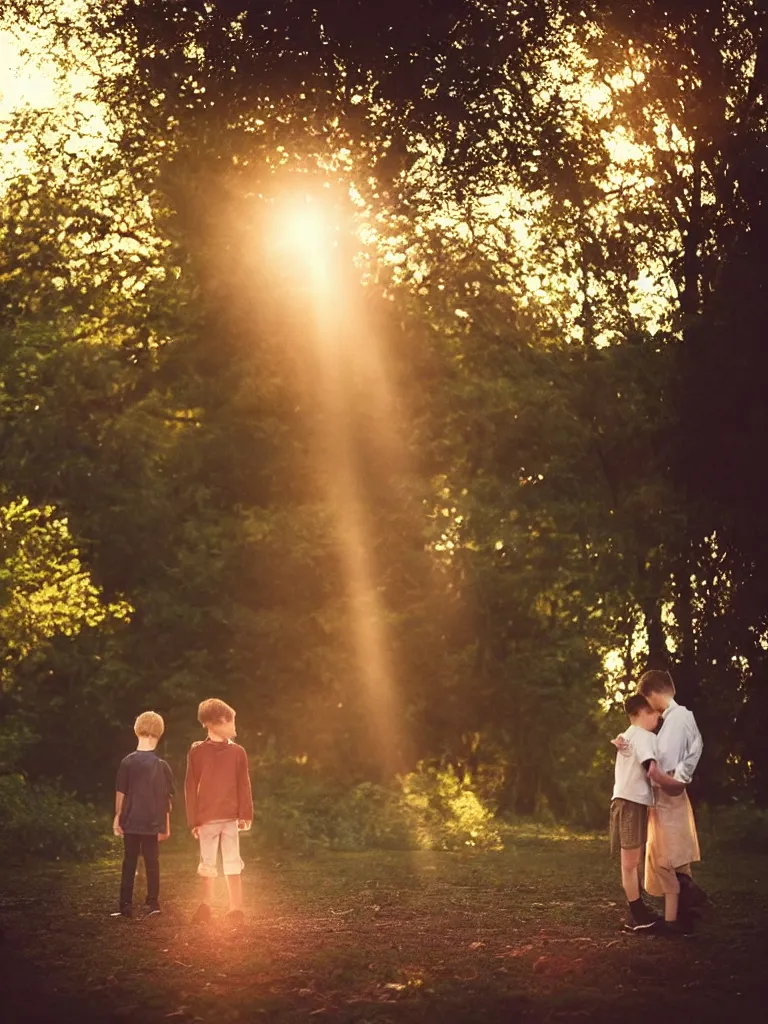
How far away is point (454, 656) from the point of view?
3809 centimetres

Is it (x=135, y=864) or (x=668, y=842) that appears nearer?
(x=668, y=842)

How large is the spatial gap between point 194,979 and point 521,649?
28.9 metres

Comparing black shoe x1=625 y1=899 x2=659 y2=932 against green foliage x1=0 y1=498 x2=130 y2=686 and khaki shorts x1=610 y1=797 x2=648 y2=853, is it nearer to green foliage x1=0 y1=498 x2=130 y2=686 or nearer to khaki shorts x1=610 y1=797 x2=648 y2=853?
khaki shorts x1=610 y1=797 x2=648 y2=853

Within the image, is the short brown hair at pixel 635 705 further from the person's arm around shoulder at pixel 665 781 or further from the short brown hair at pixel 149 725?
the short brown hair at pixel 149 725

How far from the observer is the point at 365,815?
29297mm

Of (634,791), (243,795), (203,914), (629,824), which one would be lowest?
(203,914)

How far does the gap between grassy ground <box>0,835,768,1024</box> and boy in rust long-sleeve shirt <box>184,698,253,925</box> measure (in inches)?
25.8

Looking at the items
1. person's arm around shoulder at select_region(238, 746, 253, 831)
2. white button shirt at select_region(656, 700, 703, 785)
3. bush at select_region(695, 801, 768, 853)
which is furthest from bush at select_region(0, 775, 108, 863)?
white button shirt at select_region(656, 700, 703, 785)

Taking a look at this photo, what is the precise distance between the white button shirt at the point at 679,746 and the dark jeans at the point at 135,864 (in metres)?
4.85

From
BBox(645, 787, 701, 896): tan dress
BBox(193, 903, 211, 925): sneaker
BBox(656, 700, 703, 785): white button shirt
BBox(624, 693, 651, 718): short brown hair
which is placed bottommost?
BBox(193, 903, 211, 925): sneaker

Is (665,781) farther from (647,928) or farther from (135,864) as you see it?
(135,864)

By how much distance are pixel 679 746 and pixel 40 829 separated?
14.1 metres

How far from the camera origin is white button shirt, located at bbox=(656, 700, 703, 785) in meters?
13.1

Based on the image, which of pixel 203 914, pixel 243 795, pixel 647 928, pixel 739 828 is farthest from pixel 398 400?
pixel 647 928
